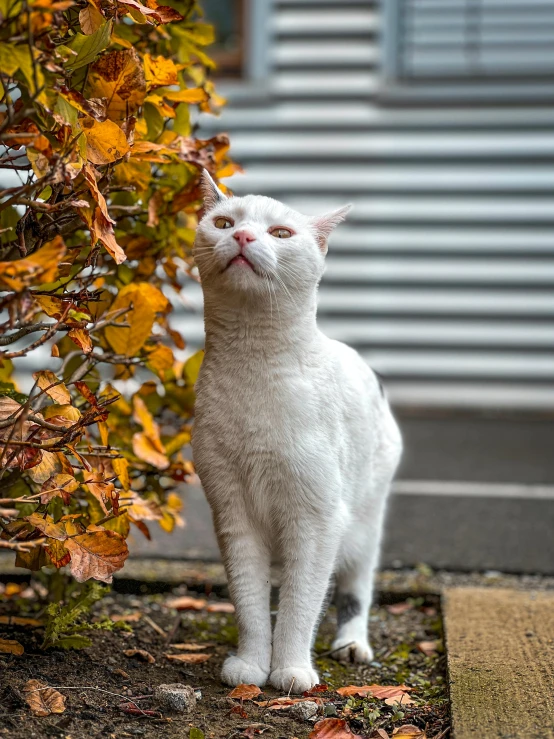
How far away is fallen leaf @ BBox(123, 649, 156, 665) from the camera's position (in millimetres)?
2143

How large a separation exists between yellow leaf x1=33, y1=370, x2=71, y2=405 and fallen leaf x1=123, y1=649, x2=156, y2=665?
683 millimetres

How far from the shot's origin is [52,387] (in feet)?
5.86

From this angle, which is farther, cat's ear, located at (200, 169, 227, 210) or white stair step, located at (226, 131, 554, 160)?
white stair step, located at (226, 131, 554, 160)

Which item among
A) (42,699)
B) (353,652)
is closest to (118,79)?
(42,699)

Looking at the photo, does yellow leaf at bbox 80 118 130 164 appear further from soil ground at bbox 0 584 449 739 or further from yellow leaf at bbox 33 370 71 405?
soil ground at bbox 0 584 449 739

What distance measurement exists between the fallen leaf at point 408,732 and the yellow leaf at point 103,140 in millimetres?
1177

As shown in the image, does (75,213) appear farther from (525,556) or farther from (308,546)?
(525,556)

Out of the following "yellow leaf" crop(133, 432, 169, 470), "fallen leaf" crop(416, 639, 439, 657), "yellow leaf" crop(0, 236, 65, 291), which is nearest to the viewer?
"yellow leaf" crop(0, 236, 65, 291)

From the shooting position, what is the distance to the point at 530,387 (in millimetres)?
6387

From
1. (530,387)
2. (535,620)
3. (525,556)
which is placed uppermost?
(535,620)

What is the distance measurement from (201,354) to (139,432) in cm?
25

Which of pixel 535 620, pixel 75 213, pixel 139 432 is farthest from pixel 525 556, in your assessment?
pixel 75 213

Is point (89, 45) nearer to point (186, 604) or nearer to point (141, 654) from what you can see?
point (141, 654)

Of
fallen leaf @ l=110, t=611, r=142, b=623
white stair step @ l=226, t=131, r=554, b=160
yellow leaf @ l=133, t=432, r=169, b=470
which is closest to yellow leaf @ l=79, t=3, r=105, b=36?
yellow leaf @ l=133, t=432, r=169, b=470
